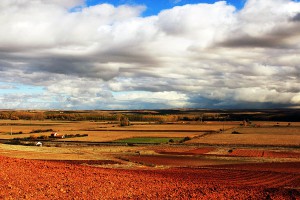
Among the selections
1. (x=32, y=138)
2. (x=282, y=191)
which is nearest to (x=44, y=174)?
(x=282, y=191)

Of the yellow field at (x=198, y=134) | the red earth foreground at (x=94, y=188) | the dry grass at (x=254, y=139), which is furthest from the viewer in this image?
the yellow field at (x=198, y=134)

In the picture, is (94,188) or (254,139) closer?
(94,188)

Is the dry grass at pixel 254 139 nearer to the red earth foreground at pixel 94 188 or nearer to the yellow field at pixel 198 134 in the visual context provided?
the yellow field at pixel 198 134

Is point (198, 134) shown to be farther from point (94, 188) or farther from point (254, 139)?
point (94, 188)

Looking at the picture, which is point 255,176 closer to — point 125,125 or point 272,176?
point 272,176

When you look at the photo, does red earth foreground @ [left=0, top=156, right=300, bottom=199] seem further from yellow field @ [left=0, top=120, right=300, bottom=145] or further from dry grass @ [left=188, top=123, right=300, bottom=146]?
yellow field @ [left=0, top=120, right=300, bottom=145]

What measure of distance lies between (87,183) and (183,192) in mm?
5988

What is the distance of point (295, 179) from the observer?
108 ft

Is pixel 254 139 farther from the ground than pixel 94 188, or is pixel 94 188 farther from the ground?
pixel 94 188

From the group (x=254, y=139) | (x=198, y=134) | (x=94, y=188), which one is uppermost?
(x=94, y=188)

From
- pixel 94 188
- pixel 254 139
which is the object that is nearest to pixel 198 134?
pixel 254 139

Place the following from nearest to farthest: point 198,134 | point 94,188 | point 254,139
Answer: point 94,188 < point 254,139 < point 198,134

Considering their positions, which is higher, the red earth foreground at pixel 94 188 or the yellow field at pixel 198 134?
the red earth foreground at pixel 94 188

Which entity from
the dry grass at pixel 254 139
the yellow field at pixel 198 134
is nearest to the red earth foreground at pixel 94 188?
the dry grass at pixel 254 139
